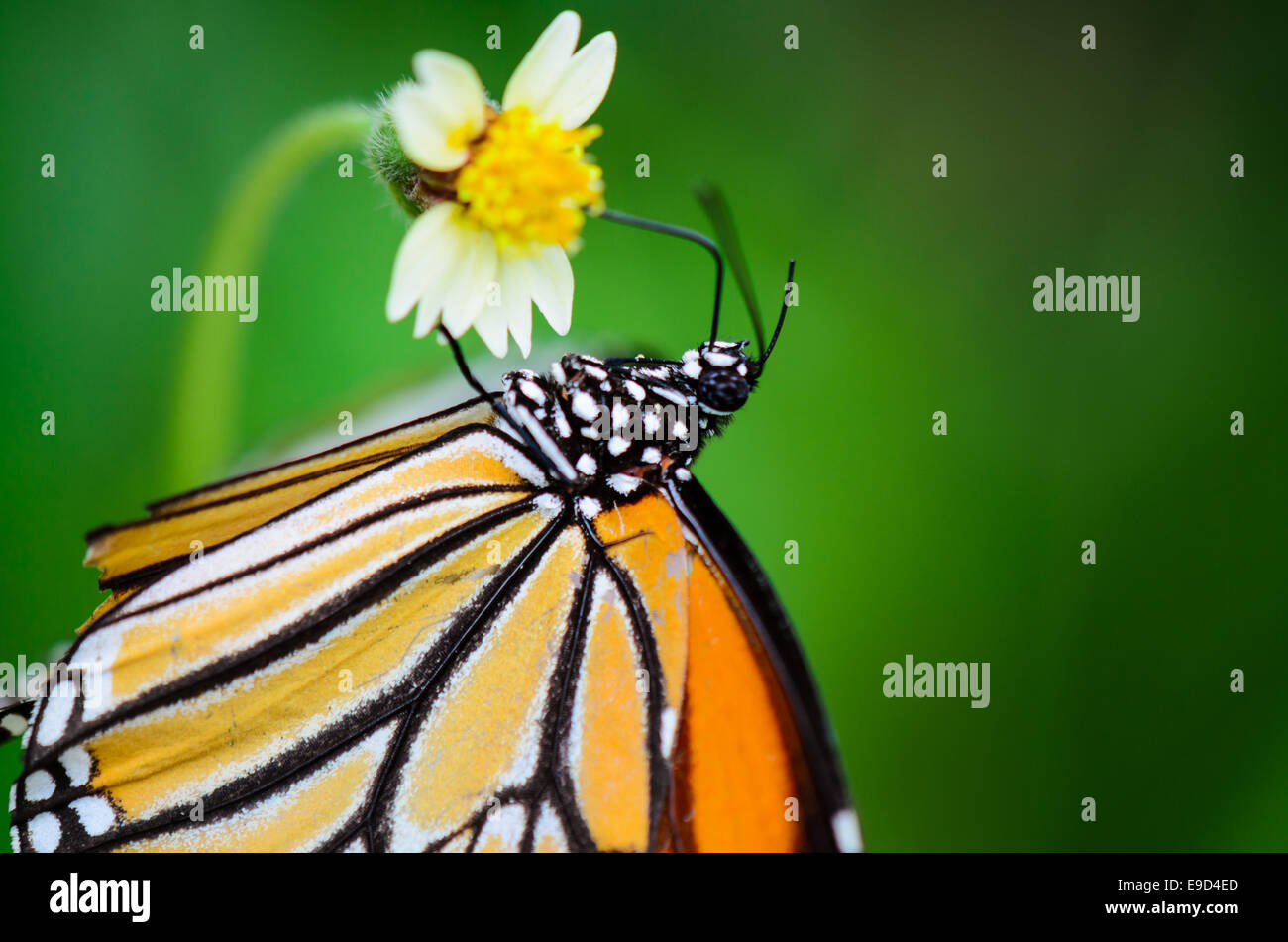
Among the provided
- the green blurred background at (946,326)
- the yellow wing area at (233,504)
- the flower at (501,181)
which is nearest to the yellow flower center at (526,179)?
the flower at (501,181)

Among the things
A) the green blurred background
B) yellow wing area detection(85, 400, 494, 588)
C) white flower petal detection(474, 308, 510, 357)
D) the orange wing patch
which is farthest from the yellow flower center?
the green blurred background

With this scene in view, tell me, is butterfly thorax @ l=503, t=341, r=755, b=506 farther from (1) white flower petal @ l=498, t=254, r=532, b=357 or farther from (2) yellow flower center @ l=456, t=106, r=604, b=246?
(2) yellow flower center @ l=456, t=106, r=604, b=246

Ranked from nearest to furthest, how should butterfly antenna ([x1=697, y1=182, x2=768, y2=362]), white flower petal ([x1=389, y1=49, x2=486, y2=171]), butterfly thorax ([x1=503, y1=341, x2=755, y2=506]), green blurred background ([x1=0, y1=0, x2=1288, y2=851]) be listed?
1. white flower petal ([x1=389, y1=49, x2=486, y2=171])
2. butterfly thorax ([x1=503, y1=341, x2=755, y2=506])
3. butterfly antenna ([x1=697, y1=182, x2=768, y2=362])
4. green blurred background ([x1=0, y1=0, x2=1288, y2=851])

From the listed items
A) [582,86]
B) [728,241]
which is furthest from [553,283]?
[728,241]

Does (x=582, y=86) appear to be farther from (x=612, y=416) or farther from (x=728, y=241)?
(x=728, y=241)

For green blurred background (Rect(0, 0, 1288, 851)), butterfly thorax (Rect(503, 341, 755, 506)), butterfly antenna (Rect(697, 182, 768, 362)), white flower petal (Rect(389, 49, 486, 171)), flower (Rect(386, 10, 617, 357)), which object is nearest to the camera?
white flower petal (Rect(389, 49, 486, 171))

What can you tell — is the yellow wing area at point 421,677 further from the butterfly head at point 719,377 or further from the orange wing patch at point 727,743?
the butterfly head at point 719,377
